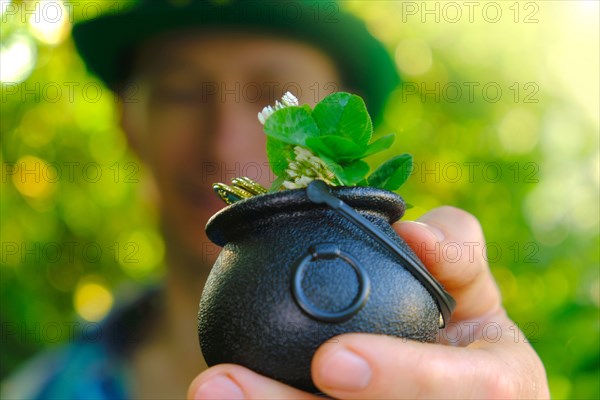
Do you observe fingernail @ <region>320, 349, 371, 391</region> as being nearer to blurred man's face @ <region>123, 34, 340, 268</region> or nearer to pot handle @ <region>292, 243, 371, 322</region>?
pot handle @ <region>292, 243, 371, 322</region>

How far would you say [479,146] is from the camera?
2.80 m

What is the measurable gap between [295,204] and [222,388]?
28cm

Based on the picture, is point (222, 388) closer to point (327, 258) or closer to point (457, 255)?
point (327, 258)

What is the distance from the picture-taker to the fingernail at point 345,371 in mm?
861

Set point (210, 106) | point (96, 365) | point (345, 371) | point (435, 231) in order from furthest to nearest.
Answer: point (96, 365) → point (210, 106) → point (435, 231) → point (345, 371)

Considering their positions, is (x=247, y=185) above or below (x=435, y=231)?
above

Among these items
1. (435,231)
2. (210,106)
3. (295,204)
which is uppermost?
(210,106)

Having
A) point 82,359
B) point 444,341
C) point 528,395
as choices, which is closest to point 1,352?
point 82,359

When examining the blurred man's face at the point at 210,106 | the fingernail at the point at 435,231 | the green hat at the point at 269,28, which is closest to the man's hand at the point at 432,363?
the fingernail at the point at 435,231

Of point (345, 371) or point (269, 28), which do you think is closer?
point (345, 371)

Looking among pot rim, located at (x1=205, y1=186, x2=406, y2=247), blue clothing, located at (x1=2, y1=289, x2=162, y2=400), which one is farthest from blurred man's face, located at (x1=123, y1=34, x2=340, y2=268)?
pot rim, located at (x1=205, y1=186, x2=406, y2=247)

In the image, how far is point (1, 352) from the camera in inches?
154

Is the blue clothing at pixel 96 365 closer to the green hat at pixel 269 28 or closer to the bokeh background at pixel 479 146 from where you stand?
the bokeh background at pixel 479 146

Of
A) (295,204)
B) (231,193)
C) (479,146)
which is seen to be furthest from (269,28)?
(295,204)
